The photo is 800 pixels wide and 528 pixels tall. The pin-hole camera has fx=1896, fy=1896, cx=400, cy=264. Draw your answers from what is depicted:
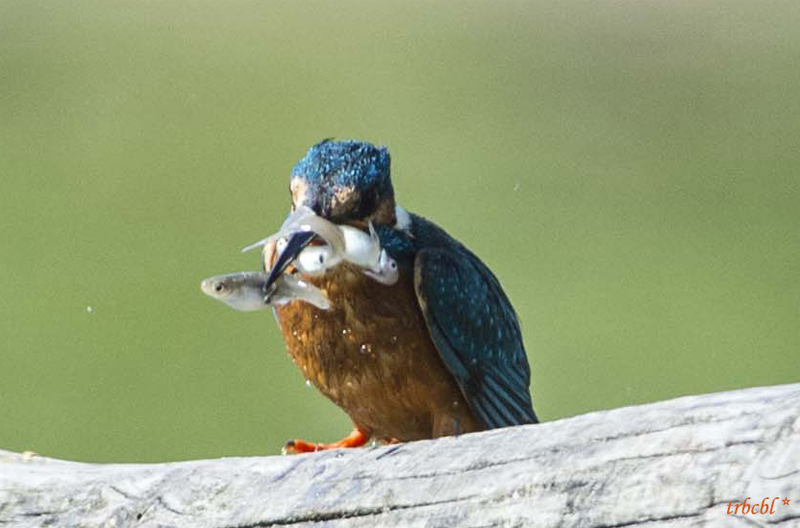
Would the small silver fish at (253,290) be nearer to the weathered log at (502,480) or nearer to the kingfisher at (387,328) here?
the kingfisher at (387,328)

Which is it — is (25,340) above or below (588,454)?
above

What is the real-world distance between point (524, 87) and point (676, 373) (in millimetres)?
5035

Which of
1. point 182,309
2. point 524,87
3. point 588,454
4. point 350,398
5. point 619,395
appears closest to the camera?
point 588,454

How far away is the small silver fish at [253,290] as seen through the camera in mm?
2844

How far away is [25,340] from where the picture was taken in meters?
9.18

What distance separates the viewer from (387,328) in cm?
328

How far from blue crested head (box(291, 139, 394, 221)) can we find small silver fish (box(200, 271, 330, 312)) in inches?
7.8

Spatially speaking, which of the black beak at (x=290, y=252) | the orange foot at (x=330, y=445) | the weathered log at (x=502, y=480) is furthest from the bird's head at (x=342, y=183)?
the weathered log at (x=502, y=480)

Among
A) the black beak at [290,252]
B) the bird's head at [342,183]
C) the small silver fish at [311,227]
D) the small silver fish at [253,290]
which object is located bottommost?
the small silver fish at [253,290]

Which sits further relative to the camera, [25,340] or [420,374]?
[25,340]

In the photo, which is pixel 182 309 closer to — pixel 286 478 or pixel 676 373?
pixel 676 373

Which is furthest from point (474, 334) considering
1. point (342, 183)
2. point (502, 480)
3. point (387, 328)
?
point (502, 480)

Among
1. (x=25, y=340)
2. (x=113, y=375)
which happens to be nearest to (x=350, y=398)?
(x=113, y=375)

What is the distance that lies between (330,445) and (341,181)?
0.51 metres
